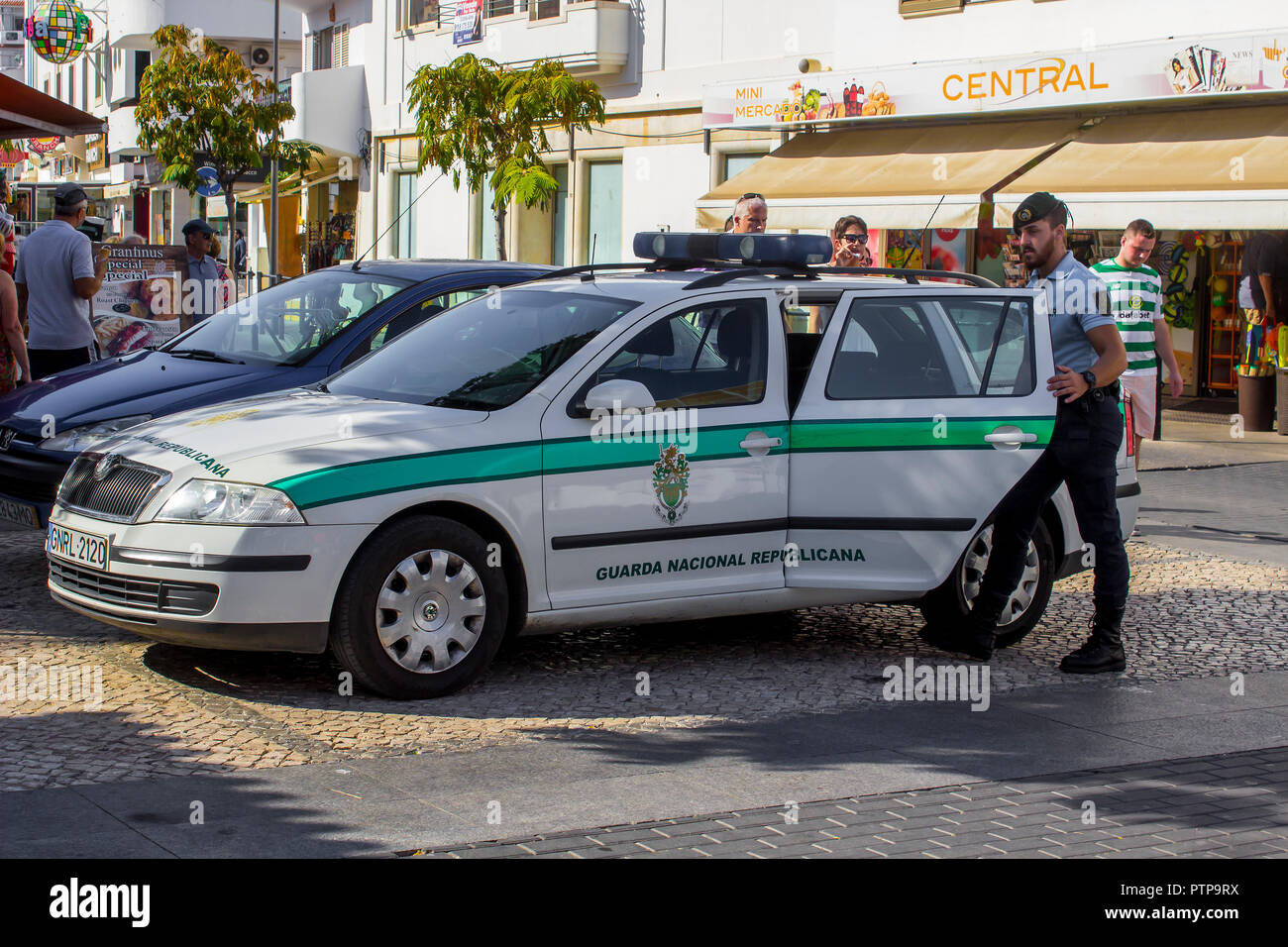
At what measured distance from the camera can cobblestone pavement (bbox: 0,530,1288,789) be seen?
19.3ft

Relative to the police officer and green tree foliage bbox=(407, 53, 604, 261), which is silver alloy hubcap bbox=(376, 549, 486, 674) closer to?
the police officer

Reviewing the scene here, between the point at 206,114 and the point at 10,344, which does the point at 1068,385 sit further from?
the point at 206,114

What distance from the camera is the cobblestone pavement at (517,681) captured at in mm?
5887

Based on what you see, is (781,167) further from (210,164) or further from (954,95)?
(210,164)

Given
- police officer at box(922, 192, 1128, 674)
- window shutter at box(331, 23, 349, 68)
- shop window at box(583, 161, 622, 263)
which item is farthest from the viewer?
window shutter at box(331, 23, 349, 68)

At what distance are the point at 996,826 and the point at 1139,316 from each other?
584cm

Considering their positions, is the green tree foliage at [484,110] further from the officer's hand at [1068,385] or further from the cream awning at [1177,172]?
the officer's hand at [1068,385]

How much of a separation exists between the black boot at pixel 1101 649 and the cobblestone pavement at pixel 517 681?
0.09 metres

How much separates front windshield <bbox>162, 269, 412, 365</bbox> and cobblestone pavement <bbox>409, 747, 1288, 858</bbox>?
4730 mm

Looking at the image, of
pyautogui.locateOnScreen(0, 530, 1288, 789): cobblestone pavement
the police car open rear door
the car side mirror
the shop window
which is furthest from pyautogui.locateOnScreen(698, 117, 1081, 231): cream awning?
the car side mirror

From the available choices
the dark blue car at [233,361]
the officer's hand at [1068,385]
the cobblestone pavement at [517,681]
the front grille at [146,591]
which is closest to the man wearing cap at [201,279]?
the dark blue car at [233,361]

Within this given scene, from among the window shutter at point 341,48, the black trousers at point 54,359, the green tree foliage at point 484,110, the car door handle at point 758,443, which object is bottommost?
the car door handle at point 758,443

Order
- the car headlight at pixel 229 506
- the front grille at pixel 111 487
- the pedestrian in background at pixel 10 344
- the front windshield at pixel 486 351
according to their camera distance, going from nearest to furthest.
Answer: the car headlight at pixel 229 506 < the front grille at pixel 111 487 < the front windshield at pixel 486 351 < the pedestrian in background at pixel 10 344

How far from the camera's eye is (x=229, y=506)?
621 centimetres
